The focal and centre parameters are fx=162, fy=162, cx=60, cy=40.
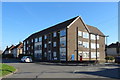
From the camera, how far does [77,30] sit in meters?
42.4

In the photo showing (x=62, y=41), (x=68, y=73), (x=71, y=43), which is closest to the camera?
(x=68, y=73)

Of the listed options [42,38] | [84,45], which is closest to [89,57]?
[84,45]

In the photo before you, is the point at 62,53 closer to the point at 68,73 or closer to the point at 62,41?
the point at 62,41

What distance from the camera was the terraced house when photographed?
40.2m

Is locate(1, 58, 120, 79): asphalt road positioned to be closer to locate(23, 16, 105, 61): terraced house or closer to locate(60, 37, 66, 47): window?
locate(23, 16, 105, 61): terraced house

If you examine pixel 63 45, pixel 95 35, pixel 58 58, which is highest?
pixel 95 35

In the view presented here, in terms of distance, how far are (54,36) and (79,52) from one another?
845cm

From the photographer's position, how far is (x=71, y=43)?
40562mm

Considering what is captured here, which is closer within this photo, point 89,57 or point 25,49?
point 89,57

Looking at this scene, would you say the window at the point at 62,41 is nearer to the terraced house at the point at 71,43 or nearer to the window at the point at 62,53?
the terraced house at the point at 71,43

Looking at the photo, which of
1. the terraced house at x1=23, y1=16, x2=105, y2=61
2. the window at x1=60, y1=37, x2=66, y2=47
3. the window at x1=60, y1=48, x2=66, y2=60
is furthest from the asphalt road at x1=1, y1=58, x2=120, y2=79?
the window at x1=60, y1=37, x2=66, y2=47

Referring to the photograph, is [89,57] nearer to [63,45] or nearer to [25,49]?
[63,45]

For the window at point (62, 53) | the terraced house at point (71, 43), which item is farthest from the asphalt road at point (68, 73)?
the window at point (62, 53)

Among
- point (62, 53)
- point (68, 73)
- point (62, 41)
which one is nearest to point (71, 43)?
point (62, 41)
